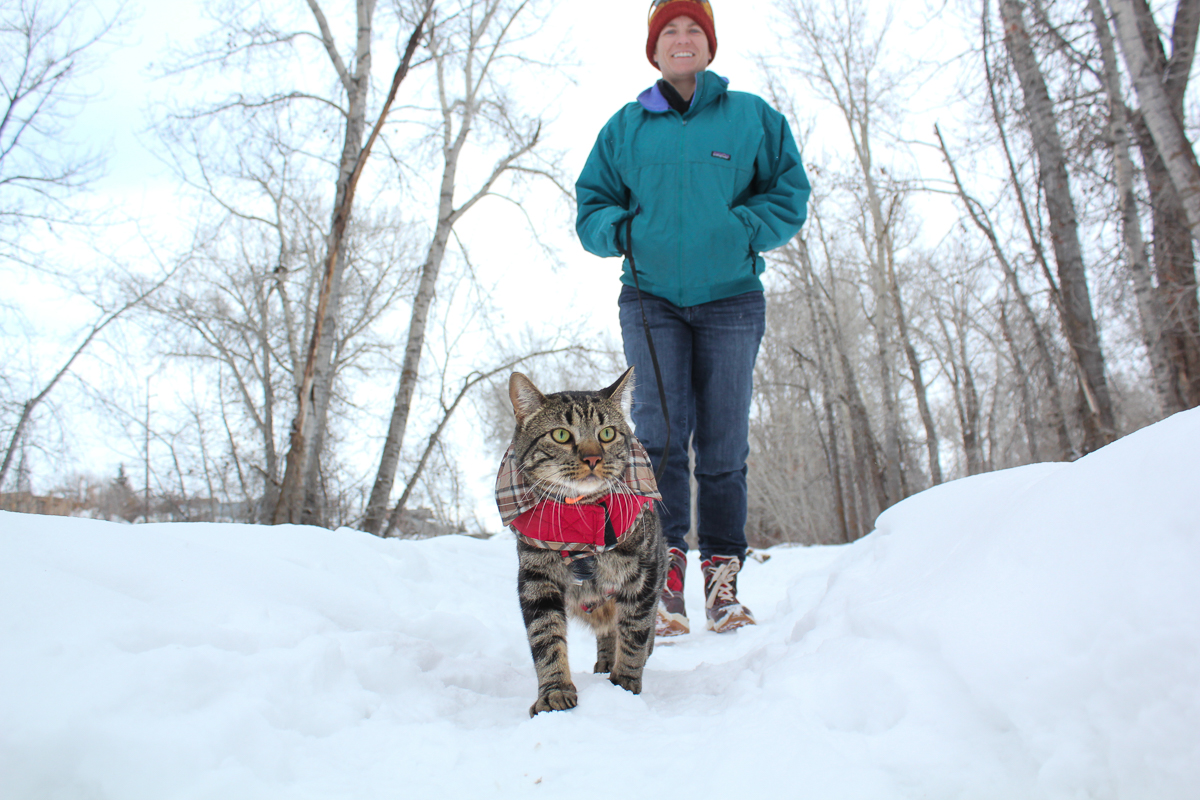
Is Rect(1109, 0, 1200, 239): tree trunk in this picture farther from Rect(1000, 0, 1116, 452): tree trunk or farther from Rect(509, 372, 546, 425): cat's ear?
Rect(509, 372, 546, 425): cat's ear

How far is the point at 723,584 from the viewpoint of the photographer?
9.57 ft

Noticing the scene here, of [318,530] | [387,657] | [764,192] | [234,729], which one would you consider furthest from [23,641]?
[764,192]

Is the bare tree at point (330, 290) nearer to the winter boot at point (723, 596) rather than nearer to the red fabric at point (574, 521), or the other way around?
the winter boot at point (723, 596)

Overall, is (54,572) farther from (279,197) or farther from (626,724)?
(279,197)

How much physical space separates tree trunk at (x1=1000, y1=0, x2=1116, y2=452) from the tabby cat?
5.85 m

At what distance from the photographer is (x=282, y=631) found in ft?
5.22

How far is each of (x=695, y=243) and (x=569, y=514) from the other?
1.43m

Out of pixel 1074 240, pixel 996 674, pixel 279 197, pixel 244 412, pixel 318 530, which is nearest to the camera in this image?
pixel 996 674

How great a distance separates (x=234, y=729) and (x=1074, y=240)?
7.41 metres

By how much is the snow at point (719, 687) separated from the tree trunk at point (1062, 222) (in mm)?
5290

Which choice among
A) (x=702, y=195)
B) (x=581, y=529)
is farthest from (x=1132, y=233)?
(x=581, y=529)

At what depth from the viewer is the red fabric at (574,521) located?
1.86 m

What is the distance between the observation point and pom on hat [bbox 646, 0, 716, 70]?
2783 millimetres

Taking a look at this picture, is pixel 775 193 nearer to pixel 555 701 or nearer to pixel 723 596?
pixel 723 596
